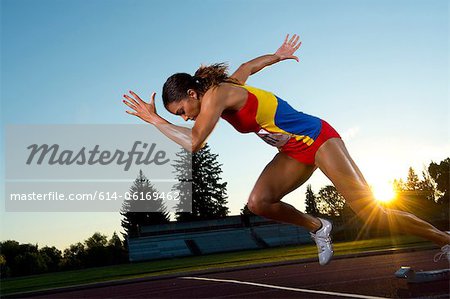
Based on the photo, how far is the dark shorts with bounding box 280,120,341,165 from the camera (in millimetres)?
4262

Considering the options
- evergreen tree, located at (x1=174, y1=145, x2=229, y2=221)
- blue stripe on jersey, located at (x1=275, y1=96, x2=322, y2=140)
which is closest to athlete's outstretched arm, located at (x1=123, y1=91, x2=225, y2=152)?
blue stripe on jersey, located at (x1=275, y1=96, x2=322, y2=140)

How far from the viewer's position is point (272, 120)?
4.18 metres

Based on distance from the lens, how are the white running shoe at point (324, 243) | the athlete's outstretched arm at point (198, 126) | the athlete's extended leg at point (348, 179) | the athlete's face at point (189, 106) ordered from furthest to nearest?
the white running shoe at point (324, 243) < the athlete's extended leg at point (348, 179) < the athlete's face at point (189, 106) < the athlete's outstretched arm at point (198, 126)

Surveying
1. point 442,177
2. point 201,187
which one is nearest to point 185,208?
point 201,187

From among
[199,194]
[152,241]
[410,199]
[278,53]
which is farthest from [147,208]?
[278,53]

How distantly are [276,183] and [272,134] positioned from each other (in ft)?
1.63

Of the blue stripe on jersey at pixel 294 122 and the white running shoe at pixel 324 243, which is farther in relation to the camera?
the white running shoe at pixel 324 243

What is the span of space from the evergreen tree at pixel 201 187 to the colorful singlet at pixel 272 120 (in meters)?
55.2

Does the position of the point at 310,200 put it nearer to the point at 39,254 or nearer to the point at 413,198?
the point at 413,198

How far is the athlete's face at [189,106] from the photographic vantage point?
4.05 m

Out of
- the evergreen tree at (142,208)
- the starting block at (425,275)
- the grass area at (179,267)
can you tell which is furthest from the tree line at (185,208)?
the starting block at (425,275)

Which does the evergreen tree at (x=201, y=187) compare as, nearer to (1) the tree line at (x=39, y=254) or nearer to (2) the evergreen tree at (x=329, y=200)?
(1) the tree line at (x=39, y=254)

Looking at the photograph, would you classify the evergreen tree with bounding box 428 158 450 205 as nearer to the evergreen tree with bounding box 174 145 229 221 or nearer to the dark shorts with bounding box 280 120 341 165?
the evergreen tree with bounding box 174 145 229 221

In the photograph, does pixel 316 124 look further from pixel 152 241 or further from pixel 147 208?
pixel 147 208
